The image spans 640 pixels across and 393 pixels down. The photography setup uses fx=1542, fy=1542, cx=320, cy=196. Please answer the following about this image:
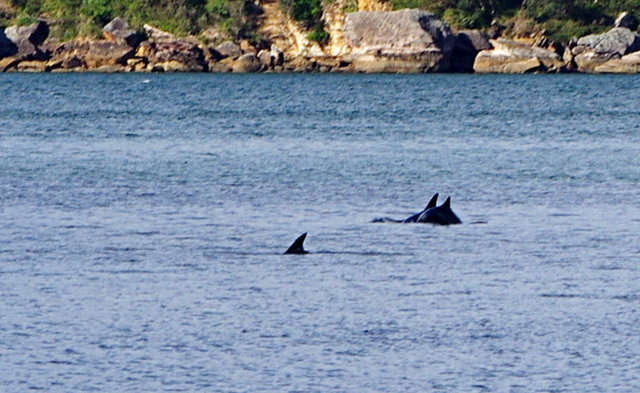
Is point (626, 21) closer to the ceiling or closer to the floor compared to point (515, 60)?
closer to the ceiling

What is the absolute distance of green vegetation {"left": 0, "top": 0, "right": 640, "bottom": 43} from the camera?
9644 cm

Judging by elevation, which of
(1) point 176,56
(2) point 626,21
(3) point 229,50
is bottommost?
(1) point 176,56

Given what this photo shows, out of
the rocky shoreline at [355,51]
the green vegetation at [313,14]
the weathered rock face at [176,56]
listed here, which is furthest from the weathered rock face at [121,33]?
the green vegetation at [313,14]

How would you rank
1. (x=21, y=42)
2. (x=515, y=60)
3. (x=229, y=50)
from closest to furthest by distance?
(x=515, y=60) → (x=229, y=50) → (x=21, y=42)

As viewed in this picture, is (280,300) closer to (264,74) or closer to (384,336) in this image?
(384,336)

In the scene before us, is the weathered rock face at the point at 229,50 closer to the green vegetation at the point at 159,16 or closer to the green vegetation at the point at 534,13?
the green vegetation at the point at 159,16

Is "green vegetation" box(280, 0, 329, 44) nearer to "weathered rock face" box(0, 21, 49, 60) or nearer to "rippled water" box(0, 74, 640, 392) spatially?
"weathered rock face" box(0, 21, 49, 60)

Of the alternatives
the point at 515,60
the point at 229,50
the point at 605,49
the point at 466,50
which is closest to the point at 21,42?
the point at 229,50

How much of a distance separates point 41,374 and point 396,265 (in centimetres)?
660

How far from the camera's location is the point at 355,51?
9075 cm

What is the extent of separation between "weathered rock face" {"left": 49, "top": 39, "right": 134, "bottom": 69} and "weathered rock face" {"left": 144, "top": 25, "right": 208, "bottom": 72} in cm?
157

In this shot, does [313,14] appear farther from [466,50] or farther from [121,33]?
[121,33]

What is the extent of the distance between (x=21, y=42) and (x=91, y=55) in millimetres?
5174

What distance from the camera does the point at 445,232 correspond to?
21.8m
